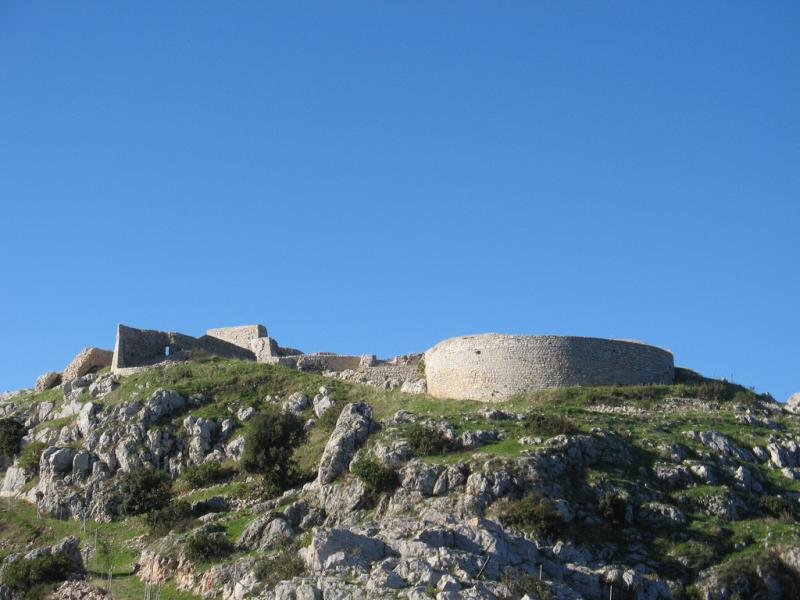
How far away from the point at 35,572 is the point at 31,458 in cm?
1551

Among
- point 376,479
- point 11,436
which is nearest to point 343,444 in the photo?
point 376,479

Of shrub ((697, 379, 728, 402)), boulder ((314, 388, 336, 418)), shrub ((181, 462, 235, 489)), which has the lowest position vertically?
shrub ((181, 462, 235, 489))

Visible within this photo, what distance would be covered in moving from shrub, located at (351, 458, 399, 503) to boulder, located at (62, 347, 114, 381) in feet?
99.9

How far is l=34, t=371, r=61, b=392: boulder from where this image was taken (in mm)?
67562

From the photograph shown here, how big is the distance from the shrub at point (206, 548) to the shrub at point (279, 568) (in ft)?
8.52

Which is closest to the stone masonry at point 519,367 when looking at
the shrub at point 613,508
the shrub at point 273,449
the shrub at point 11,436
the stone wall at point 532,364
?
the stone wall at point 532,364

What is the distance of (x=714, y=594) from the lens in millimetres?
35469

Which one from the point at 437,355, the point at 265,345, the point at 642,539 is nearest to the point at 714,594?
the point at 642,539

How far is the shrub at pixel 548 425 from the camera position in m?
43.4

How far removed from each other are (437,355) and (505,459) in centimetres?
1767

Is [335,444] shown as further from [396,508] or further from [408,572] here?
[408,572]

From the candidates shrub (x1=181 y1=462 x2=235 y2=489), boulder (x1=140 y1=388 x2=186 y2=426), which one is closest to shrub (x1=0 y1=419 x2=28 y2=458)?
boulder (x1=140 y1=388 x2=186 y2=426)

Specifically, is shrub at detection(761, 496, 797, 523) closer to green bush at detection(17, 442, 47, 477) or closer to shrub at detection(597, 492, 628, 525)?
shrub at detection(597, 492, 628, 525)

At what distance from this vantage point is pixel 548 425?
143ft
